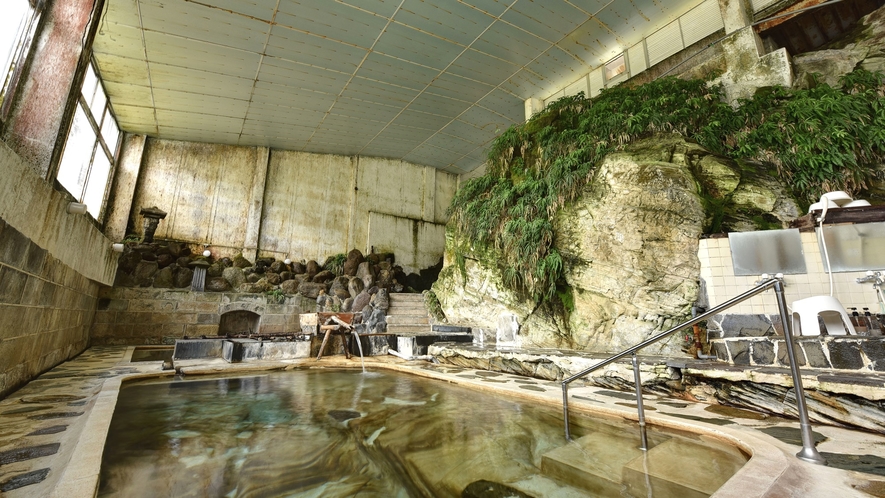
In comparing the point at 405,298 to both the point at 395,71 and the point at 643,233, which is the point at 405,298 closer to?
the point at 395,71

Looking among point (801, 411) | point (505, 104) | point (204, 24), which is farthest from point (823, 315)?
point (204, 24)

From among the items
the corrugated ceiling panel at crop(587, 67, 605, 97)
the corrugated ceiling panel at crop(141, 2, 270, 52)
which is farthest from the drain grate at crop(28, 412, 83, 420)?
the corrugated ceiling panel at crop(587, 67, 605, 97)

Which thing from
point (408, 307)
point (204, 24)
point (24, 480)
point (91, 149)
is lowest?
point (24, 480)

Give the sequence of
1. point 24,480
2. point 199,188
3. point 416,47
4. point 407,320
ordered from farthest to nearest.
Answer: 1. point 199,188
2. point 407,320
3. point 416,47
4. point 24,480

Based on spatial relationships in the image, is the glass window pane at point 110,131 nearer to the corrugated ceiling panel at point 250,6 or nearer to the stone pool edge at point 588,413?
the corrugated ceiling panel at point 250,6

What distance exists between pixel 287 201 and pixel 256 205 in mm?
1141

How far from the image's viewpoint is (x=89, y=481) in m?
1.59

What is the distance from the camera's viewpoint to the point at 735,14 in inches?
297

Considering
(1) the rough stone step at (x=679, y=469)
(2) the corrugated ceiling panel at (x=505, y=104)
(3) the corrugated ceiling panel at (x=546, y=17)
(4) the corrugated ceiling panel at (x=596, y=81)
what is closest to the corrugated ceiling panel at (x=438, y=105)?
(2) the corrugated ceiling panel at (x=505, y=104)

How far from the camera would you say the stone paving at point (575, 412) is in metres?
1.54

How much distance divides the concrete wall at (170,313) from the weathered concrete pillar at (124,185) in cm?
346

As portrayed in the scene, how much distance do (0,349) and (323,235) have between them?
11563 millimetres

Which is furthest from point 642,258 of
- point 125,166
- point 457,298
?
point 125,166

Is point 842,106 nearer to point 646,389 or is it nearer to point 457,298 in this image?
point 646,389
